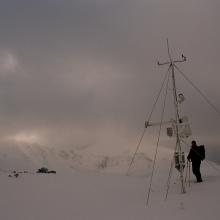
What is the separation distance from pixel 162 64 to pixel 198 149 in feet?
13.2

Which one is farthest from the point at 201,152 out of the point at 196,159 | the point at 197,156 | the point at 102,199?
the point at 102,199

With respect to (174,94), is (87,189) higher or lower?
lower

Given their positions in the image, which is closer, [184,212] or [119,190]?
[184,212]

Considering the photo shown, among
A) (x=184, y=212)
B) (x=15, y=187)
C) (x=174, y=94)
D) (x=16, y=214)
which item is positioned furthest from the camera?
(x=15, y=187)

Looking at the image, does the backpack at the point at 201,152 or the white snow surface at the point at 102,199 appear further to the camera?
the backpack at the point at 201,152

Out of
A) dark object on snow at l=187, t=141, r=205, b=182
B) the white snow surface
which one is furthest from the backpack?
the white snow surface

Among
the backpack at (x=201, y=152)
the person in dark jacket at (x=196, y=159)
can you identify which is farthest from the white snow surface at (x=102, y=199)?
the backpack at (x=201, y=152)

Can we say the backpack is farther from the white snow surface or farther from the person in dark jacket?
the white snow surface

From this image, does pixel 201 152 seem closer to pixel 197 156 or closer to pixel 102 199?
pixel 197 156

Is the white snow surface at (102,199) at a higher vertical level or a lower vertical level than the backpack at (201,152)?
lower

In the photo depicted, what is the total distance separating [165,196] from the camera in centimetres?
1819

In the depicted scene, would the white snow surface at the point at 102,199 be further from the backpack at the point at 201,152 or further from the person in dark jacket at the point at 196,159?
the backpack at the point at 201,152

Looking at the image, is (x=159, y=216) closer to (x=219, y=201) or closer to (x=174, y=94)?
(x=219, y=201)

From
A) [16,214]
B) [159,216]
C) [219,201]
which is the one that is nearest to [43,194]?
[16,214]
